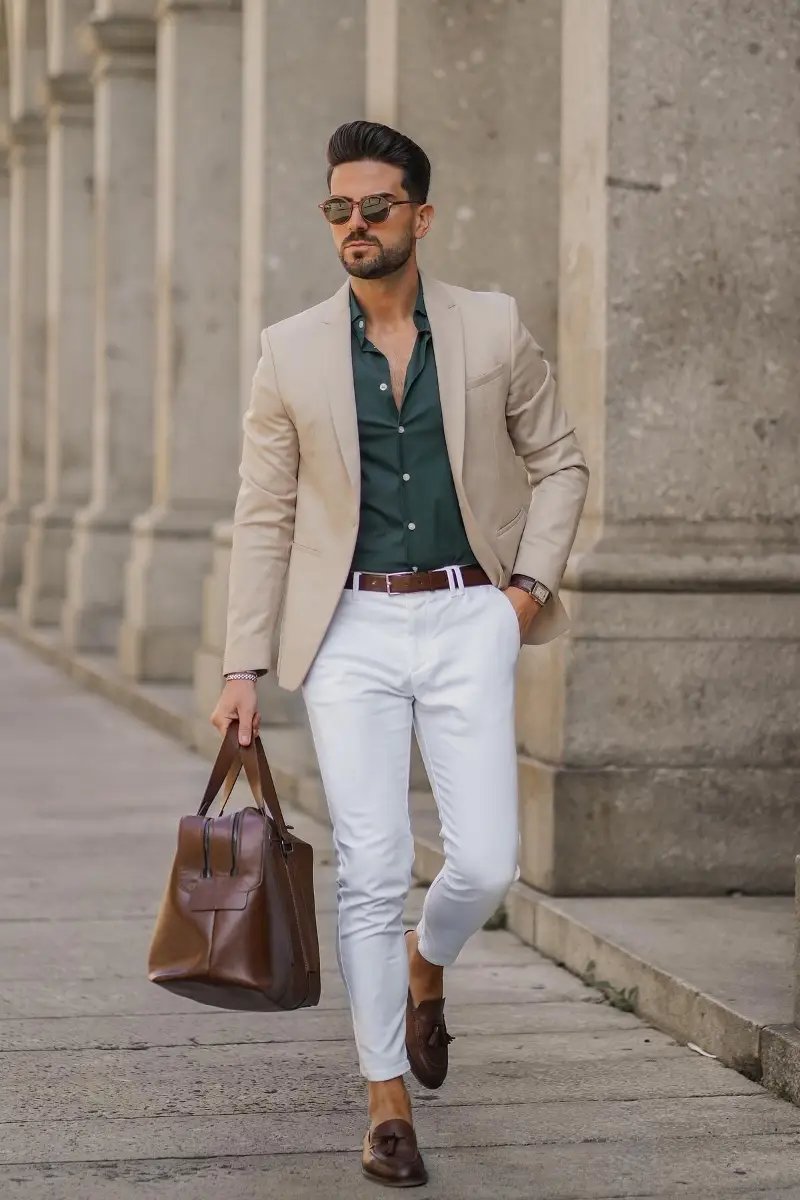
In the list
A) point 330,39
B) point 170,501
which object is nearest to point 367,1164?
point 330,39

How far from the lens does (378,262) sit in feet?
14.5

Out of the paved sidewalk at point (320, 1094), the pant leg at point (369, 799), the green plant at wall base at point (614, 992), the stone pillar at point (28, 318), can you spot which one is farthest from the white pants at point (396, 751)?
the stone pillar at point (28, 318)

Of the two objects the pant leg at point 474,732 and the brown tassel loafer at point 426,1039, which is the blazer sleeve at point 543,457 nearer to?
the pant leg at point 474,732

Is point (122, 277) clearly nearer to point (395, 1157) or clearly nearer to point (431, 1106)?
point (431, 1106)

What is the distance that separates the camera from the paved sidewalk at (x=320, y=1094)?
14.5 ft

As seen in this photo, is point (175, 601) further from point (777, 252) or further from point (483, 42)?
point (777, 252)

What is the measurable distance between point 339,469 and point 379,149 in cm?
59

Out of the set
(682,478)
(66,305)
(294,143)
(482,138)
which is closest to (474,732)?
(682,478)

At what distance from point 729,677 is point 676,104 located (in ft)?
5.41

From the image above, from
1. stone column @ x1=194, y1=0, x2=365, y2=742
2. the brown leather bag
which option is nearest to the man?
the brown leather bag

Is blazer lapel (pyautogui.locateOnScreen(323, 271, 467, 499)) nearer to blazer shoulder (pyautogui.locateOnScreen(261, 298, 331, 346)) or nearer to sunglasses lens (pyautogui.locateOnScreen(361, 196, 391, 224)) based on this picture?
blazer shoulder (pyautogui.locateOnScreen(261, 298, 331, 346))

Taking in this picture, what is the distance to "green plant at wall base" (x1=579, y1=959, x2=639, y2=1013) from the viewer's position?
5871 millimetres

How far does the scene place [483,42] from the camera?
8703mm

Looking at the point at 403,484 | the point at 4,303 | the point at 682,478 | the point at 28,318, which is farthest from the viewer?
the point at 4,303
